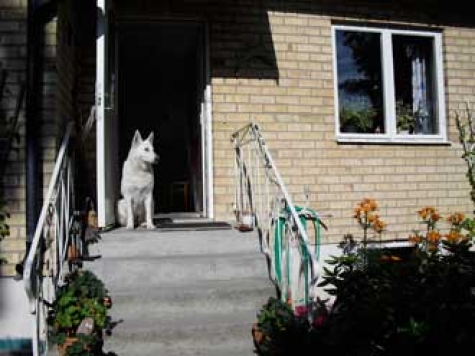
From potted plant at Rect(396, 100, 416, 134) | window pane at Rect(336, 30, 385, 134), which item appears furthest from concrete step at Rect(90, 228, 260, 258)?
potted plant at Rect(396, 100, 416, 134)

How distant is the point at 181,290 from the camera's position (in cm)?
329

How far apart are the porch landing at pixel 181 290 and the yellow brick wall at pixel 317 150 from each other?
111cm

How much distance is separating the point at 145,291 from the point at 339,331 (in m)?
1.37

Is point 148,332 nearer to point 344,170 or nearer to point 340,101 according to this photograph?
point 344,170

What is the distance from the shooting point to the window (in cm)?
525

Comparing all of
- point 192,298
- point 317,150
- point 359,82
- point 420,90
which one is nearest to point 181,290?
point 192,298

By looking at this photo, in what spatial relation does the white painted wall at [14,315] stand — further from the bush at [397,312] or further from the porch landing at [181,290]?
the bush at [397,312]

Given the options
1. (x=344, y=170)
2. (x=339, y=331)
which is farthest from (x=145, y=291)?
(x=344, y=170)

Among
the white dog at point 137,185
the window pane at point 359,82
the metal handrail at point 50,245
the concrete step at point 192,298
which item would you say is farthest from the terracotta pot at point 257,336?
the window pane at point 359,82

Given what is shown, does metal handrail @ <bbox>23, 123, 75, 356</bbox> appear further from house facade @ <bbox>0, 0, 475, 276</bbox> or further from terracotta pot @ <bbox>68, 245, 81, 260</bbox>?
house facade @ <bbox>0, 0, 475, 276</bbox>

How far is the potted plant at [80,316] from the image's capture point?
107 inches

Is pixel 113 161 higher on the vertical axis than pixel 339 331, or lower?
higher

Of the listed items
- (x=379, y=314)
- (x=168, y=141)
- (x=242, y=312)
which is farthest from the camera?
(x=168, y=141)

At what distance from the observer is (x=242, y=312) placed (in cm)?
326
